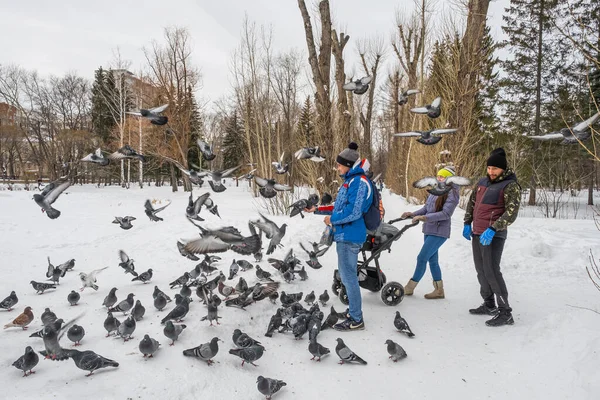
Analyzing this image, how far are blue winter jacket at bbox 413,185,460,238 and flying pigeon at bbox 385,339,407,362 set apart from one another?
2.06 metres

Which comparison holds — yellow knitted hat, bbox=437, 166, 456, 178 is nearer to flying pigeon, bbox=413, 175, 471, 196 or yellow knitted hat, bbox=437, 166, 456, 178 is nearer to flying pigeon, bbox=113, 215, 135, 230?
flying pigeon, bbox=413, 175, 471, 196

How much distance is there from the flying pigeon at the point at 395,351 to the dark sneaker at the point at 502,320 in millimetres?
1553

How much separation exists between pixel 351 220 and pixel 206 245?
Result: 1.69 m

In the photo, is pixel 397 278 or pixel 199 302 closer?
pixel 199 302

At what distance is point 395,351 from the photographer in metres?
3.40

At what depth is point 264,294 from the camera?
4465 millimetres

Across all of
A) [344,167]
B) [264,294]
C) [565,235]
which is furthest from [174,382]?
[565,235]

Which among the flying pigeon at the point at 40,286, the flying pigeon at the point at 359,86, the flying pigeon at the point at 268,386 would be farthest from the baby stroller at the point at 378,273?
the flying pigeon at the point at 40,286

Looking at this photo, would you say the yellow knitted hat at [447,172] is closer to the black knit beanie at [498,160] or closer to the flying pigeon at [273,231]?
the black knit beanie at [498,160]

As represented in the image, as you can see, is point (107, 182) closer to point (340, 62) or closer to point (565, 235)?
point (340, 62)

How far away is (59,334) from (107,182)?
51051mm

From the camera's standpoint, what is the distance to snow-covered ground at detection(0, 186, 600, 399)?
2863 millimetres

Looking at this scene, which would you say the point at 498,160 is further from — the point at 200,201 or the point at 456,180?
the point at 200,201

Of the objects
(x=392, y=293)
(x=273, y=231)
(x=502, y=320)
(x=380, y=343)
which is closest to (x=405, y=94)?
(x=392, y=293)
